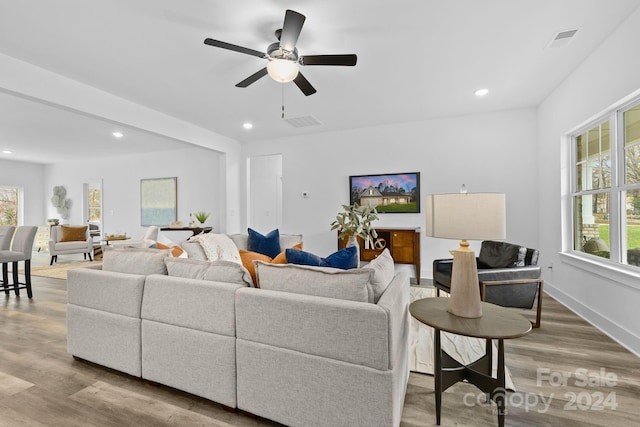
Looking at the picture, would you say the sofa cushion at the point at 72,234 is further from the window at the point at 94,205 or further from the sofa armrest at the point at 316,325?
the sofa armrest at the point at 316,325

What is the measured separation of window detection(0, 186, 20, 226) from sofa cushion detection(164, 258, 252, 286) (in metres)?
9.63

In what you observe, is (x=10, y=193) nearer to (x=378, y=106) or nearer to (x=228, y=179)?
(x=228, y=179)

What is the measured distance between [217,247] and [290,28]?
1.81 metres

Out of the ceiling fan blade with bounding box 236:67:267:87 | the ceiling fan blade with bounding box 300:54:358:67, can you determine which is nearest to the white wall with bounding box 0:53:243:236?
the ceiling fan blade with bounding box 236:67:267:87

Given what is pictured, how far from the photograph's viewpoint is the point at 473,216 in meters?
1.52

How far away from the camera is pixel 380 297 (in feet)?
4.95

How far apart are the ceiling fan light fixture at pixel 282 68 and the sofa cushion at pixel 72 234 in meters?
6.64

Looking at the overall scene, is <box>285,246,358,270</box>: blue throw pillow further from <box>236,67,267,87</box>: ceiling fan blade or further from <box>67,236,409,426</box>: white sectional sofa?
<box>236,67,267,87</box>: ceiling fan blade

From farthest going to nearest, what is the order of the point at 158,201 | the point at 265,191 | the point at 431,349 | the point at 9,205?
the point at 9,205
the point at 158,201
the point at 265,191
the point at 431,349

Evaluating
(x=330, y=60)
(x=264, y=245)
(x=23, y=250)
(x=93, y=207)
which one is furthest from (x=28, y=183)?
(x=330, y=60)

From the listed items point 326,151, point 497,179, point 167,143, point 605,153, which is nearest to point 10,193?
point 167,143

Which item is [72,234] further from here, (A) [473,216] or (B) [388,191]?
(A) [473,216]

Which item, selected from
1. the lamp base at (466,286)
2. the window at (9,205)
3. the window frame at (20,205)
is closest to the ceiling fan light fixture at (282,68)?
the lamp base at (466,286)

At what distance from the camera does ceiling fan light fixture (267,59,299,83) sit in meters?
2.45
